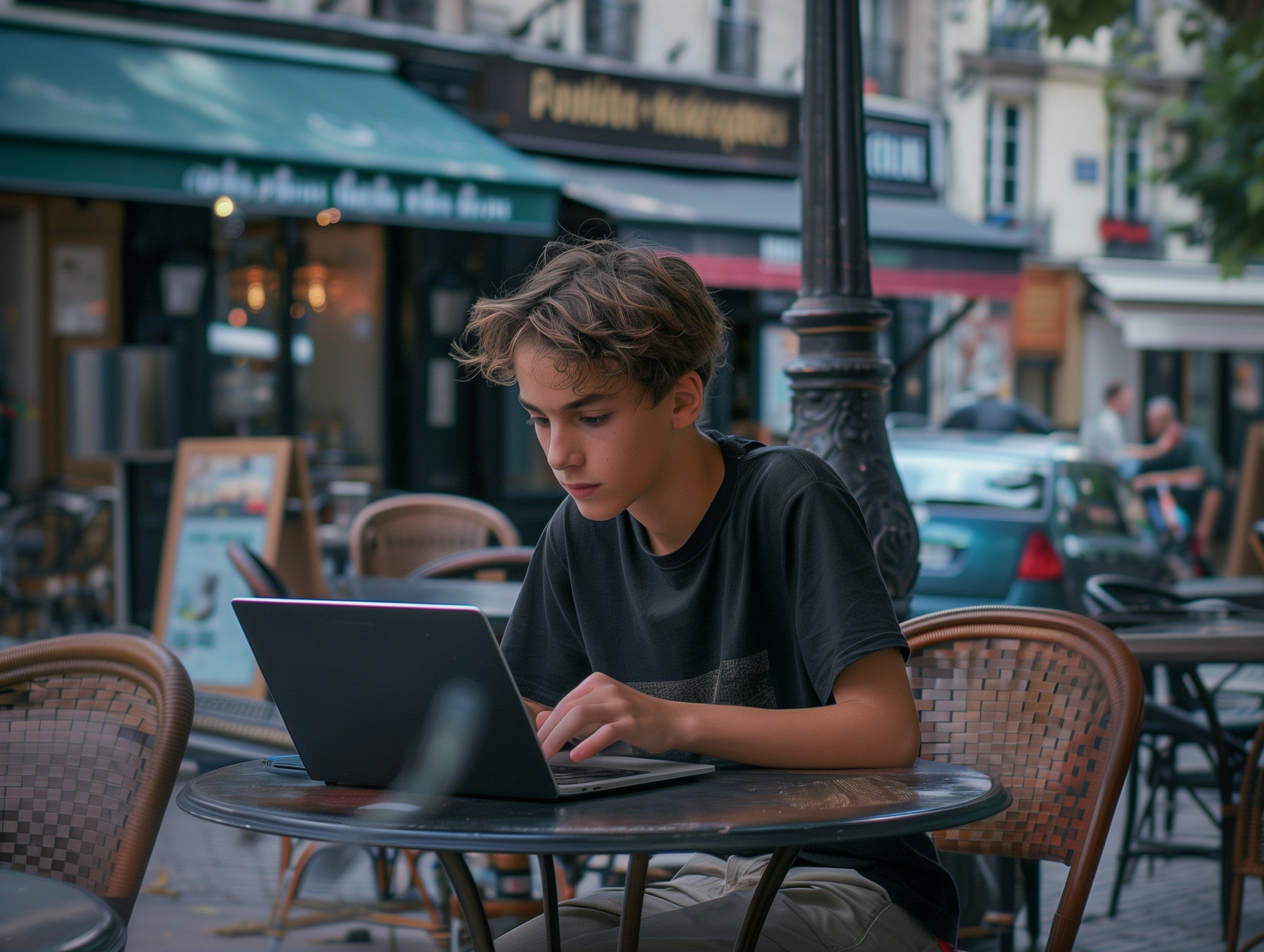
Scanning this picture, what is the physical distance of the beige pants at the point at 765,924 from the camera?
5.76 feet

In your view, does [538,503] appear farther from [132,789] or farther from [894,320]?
[132,789]

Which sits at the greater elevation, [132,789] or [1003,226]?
[1003,226]

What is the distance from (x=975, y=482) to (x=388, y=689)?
21.7 ft

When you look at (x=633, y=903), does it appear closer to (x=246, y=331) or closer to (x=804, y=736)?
(x=804, y=736)

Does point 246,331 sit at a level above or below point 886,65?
below

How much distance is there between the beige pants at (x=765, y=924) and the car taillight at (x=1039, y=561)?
5747mm

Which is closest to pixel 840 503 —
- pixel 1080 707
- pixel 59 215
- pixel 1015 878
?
pixel 1080 707

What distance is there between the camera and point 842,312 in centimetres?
346

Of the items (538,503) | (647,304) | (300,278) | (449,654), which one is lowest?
(538,503)

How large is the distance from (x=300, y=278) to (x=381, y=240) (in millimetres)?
866

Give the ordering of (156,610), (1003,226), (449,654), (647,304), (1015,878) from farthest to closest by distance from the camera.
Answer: (1003,226)
(156,610)
(1015,878)
(647,304)
(449,654)

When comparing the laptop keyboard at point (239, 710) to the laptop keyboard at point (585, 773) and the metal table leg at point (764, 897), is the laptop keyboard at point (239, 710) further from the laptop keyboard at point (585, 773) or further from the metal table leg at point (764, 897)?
the metal table leg at point (764, 897)

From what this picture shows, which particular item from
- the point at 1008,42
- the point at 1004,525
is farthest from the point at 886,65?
the point at 1004,525

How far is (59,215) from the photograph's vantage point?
11.1 meters
